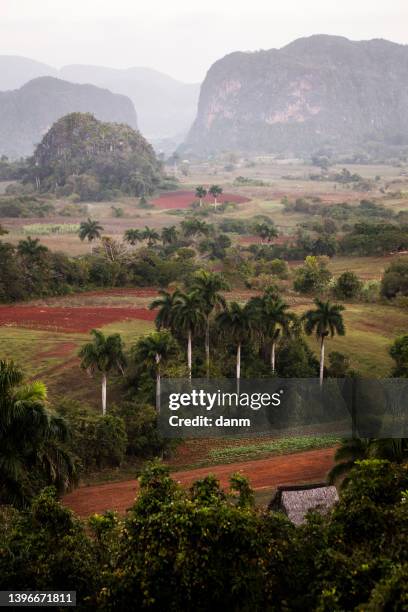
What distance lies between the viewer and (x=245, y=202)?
6176 inches

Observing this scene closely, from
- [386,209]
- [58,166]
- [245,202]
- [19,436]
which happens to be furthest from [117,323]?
[58,166]

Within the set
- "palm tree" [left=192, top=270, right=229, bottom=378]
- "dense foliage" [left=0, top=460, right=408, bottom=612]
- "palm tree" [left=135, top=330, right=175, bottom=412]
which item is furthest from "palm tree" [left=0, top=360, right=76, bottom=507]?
"palm tree" [left=192, top=270, right=229, bottom=378]

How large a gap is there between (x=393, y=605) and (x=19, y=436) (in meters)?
11.2

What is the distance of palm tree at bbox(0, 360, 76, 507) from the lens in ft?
61.5

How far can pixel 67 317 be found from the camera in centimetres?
6072

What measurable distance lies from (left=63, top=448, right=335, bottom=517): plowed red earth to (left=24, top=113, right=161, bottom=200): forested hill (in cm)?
14294

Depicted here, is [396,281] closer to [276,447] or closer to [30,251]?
[276,447]

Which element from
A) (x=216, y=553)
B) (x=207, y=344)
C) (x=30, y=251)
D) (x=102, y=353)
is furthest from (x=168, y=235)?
(x=216, y=553)

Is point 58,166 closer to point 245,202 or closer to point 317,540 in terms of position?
point 245,202

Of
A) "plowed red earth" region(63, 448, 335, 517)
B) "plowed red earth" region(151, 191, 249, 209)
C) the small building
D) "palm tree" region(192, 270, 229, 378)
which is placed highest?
"plowed red earth" region(151, 191, 249, 209)

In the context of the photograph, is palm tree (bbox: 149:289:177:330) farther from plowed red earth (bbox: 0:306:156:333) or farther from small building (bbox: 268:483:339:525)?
plowed red earth (bbox: 0:306:156:333)

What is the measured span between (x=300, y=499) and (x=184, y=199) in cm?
14242

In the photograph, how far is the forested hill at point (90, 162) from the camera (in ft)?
570

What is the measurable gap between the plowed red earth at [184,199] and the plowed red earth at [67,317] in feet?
302
